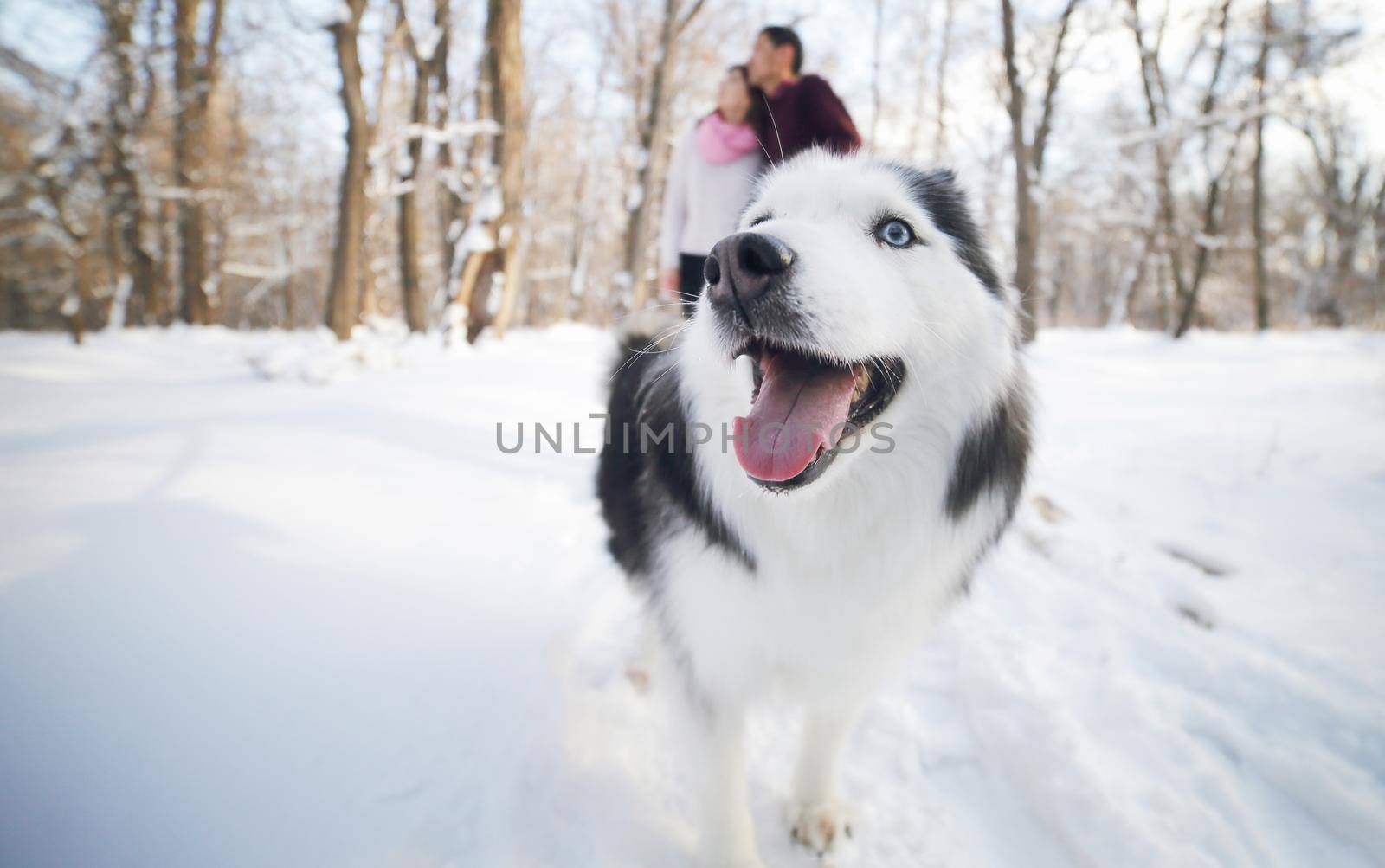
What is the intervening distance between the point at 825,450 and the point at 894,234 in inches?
21.8

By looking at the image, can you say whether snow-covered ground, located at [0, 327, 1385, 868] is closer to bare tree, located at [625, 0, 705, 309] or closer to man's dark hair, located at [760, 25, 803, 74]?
man's dark hair, located at [760, 25, 803, 74]

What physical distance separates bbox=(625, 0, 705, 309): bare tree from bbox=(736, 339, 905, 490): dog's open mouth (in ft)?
30.2

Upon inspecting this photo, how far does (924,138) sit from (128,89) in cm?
1626

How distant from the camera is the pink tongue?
1086 mm

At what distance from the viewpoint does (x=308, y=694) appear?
1527 mm

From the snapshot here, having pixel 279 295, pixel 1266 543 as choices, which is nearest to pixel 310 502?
pixel 1266 543

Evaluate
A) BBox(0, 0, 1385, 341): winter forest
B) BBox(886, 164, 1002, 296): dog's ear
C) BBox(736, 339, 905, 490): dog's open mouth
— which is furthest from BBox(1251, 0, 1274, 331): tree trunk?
BBox(736, 339, 905, 490): dog's open mouth

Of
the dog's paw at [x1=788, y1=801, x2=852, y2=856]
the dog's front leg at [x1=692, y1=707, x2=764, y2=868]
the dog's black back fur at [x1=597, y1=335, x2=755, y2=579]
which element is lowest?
the dog's paw at [x1=788, y1=801, x2=852, y2=856]

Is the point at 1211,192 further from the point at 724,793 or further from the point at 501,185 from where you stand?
the point at 724,793

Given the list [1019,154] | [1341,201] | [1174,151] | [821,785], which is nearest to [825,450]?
[821,785]

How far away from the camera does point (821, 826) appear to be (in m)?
1.49

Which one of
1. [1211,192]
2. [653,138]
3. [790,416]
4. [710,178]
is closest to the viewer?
[790,416]

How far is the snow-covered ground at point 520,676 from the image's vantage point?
4.30 ft

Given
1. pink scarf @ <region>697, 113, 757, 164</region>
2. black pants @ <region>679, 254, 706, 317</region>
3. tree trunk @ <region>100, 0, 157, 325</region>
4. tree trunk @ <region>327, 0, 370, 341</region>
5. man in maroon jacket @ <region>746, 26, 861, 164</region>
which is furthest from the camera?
tree trunk @ <region>100, 0, 157, 325</region>
